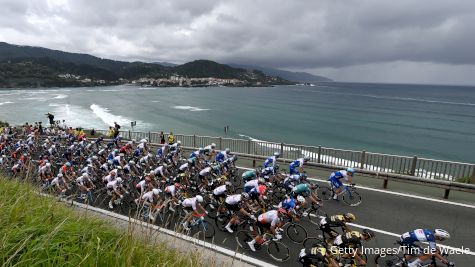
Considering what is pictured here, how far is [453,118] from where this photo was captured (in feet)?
249

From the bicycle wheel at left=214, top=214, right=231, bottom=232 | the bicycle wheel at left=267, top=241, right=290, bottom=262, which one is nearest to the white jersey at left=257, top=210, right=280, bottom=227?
the bicycle wheel at left=267, top=241, right=290, bottom=262

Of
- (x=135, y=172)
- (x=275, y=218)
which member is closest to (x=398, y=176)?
(x=275, y=218)

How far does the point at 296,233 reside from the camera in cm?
862

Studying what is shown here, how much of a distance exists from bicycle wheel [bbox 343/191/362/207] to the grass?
8872mm

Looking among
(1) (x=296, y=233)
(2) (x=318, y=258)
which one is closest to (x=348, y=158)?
(1) (x=296, y=233)

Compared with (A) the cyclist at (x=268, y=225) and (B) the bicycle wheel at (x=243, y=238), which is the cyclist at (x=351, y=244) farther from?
(B) the bicycle wheel at (x=243, y=238)

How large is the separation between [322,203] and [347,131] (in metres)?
50.0

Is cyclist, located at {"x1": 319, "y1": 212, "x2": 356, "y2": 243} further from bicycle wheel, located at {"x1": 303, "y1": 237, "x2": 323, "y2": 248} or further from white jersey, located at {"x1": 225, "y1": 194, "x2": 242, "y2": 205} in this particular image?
white jersey, located at {"x1": 225, "y1": 194, "x2": 242, "y2": 205}

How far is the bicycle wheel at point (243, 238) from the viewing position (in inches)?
324

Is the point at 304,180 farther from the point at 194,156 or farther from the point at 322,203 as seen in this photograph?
the point at 194,156

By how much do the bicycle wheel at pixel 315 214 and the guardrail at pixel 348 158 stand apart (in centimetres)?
378

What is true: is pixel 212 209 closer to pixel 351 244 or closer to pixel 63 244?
pixel 351 244

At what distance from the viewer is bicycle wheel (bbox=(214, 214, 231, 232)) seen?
9328 mm

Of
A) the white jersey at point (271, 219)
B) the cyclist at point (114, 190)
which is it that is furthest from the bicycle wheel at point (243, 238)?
the cyclist at point (114, 190)
